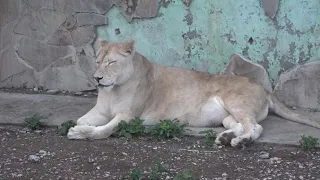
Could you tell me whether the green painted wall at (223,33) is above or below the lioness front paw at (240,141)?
above

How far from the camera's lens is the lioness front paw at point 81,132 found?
5961 mm

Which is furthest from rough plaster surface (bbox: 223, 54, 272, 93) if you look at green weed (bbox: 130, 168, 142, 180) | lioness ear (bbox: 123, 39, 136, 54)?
green weed (bbox: 130, 168, 142, 180)

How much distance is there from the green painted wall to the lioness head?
1145 millimetres

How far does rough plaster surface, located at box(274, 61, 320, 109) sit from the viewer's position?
7.01 metres

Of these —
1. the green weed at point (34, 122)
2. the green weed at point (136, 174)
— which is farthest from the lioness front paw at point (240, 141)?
the green weed at point (34, 122)

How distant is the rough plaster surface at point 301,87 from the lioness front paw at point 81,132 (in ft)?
7.37

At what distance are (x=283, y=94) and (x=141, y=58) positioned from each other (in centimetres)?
168

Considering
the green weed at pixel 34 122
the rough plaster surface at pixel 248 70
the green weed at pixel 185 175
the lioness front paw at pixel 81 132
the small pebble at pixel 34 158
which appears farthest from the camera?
the rough plaster surface at pixel 248 70

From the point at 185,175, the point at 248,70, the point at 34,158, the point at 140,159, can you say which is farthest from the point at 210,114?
the point at 34,158

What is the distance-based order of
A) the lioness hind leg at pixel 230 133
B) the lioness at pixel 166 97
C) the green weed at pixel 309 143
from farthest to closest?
1. the lioness at pixel 166 97
2. the lioness hind leg at pixel 230 133
3. the green weed at pixel 309 143

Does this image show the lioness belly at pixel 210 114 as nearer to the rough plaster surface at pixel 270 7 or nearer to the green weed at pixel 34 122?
the rough plaster surface at pixel 270 7

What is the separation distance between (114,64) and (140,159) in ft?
3.57

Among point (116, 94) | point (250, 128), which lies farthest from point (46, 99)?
point (250, 128)

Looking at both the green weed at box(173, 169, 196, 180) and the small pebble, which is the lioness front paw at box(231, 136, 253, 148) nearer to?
the green weed at box(173, 169, 196, 180)
